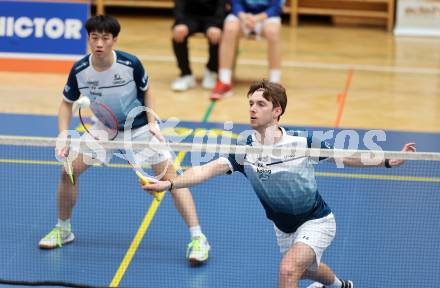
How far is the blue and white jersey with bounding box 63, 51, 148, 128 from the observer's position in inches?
288

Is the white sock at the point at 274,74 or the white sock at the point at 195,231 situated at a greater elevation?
the white sock at the point at 195,231

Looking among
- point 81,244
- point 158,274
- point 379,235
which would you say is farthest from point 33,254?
point 379,235

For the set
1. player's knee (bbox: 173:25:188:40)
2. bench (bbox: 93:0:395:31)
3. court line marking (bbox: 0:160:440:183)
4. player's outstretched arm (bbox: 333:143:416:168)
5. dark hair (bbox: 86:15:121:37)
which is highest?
dark hair (bbox: 86:15:121:37)

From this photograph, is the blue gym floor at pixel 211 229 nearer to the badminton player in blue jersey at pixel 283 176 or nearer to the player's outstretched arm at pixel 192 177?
the badminton player in blue jersey at pixel 283 176

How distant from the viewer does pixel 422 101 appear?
38.4 ft

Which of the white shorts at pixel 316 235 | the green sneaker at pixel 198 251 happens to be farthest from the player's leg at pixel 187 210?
the white shorts at pixel 316 235

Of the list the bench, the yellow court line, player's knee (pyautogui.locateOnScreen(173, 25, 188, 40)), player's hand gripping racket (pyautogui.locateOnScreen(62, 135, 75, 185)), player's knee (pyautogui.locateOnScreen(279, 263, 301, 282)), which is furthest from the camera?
the bench

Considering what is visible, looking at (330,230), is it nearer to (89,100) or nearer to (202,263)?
(202,263)

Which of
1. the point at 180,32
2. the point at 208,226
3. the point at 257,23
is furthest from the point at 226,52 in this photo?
the point at 208,226

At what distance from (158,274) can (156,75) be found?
19.5 feet

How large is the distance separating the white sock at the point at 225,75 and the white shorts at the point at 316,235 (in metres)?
5.66

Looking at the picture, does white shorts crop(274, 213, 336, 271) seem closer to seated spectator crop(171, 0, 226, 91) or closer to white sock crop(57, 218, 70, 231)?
white sock crop(57, 218, 70, 231)

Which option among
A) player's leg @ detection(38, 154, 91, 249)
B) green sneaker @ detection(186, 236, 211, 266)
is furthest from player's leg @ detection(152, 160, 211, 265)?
player's leg @ detection(38, 154, 91, 249)

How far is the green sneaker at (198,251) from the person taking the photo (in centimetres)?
718
